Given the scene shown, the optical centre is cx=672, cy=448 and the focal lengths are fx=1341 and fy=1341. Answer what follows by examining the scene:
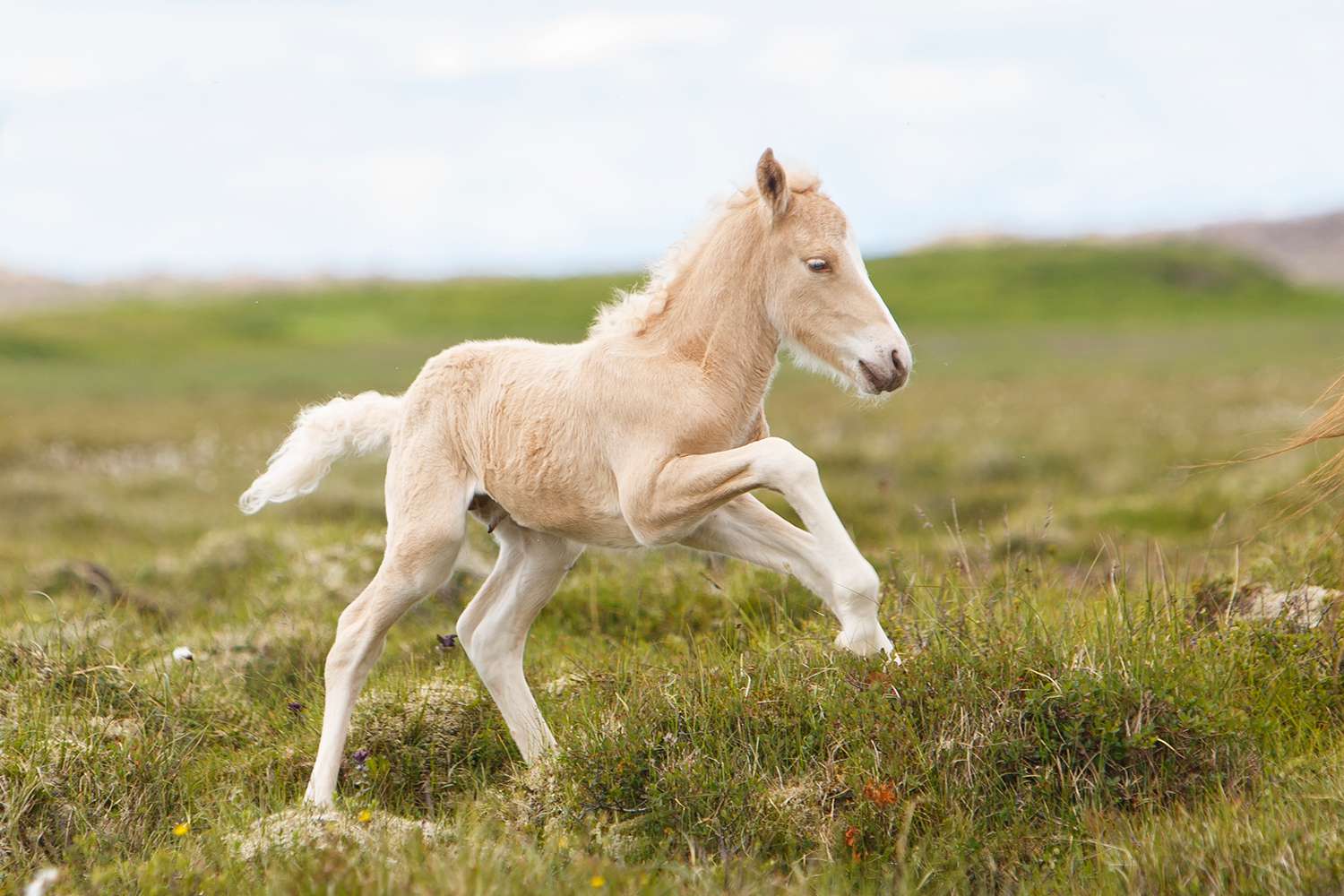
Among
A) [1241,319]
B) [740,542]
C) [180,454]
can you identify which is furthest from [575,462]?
[1241,319]

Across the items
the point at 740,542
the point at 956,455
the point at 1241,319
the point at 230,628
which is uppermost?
the point at 740,542

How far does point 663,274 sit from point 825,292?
0.90 m

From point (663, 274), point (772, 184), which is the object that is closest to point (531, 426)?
point (663, 274)

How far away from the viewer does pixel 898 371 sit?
551 centimetres

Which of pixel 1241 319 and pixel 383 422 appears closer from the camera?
pixel 383 422

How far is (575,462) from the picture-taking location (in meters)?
5.97

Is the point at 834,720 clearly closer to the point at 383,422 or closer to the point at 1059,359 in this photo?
the point at 383,422

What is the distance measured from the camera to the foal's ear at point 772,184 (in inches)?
220

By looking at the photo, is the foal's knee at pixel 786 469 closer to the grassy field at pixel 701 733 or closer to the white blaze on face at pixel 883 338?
the white blaze on face at pixel 883 338

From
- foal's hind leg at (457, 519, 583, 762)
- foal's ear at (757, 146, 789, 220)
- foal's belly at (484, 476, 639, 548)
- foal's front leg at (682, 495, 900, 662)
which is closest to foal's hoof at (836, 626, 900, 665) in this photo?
foal's front leg at (682, 495, 900, 662)

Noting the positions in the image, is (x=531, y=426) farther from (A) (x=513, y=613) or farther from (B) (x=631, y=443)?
(A) (x=513, y=613)

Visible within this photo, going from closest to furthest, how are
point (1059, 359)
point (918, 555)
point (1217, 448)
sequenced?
1. point (918, 555)
2. point (1217, 448)
3. point (1059, 359)

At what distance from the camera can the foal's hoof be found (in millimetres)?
5258

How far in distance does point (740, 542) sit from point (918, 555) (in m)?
2.34
